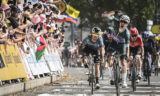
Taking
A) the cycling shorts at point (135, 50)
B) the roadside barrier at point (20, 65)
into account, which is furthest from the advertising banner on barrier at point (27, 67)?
the cycling shorts at point (135, 50)

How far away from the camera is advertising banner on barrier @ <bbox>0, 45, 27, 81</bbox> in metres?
13.0

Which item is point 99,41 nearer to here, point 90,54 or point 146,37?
point 90,54

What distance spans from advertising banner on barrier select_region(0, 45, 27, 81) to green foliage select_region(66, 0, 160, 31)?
33.2 metres

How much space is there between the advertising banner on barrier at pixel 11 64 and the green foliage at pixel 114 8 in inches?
1307

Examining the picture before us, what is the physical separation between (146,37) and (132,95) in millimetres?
6693

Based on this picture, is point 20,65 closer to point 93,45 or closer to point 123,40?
point 93,45

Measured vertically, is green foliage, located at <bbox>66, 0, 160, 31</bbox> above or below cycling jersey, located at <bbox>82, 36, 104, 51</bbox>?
above

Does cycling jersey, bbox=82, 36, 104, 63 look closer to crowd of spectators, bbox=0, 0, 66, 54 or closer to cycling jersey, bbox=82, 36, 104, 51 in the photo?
cycling jersey, bbox=82, 36, 104, 51

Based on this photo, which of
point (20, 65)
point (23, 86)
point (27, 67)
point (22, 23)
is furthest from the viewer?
point (27, 67)

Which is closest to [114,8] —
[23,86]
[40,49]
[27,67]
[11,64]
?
[40,49]

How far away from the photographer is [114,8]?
5106cm

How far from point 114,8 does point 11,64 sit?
3810 cm

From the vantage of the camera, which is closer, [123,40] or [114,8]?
[123,40]

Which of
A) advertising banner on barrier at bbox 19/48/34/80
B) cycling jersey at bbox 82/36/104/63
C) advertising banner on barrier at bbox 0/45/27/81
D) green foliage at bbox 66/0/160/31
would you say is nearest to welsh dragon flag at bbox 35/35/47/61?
advertising banner on barrier at bbox 19/48/34/80
